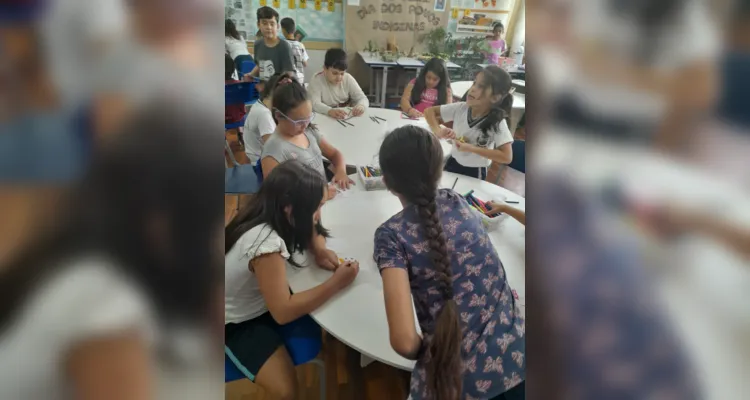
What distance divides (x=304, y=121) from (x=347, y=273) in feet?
0.78

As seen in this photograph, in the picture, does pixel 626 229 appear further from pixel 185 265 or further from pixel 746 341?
pixel 185 265

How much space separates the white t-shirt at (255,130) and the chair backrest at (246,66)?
5 cm

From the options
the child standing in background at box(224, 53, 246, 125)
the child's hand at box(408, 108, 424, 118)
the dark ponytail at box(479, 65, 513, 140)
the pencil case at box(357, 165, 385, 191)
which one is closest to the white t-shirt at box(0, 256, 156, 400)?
the child standing in background at box(224, 53, 246, 125)

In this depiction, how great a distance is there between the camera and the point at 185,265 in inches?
20.9

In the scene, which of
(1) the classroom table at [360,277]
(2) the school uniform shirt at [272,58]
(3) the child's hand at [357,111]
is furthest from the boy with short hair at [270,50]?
(1) the classroom table at [360,277]

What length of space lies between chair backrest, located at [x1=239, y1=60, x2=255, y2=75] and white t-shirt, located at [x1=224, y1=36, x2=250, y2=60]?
0.04ft

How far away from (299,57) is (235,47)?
0.09 m

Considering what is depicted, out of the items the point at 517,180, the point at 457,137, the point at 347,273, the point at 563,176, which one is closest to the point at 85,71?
the point at 347,273

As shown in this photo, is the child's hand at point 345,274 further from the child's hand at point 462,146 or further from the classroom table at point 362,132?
the child's hand at point 462,146

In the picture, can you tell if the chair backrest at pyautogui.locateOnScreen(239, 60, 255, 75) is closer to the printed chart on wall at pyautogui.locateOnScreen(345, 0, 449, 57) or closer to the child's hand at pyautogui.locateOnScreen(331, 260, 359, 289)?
the printed chart on wall at pyautogui.locateOnScreen(345, 0, 449, 57)

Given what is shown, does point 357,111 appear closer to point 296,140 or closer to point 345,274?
point 296,140

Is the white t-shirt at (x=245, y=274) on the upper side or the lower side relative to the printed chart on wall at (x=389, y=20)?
lower

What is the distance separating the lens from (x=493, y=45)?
0.67 metres

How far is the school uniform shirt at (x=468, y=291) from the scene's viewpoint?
0.61 meters
